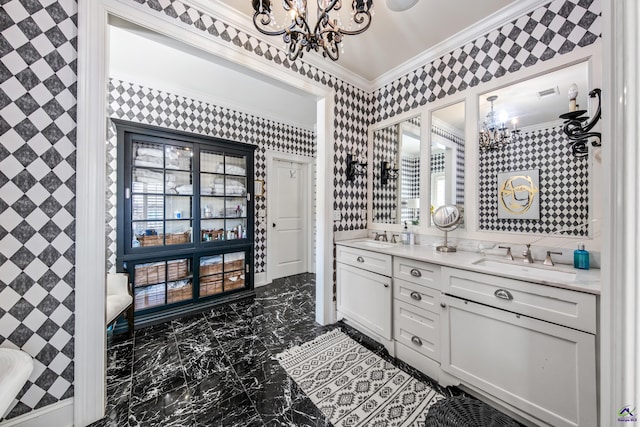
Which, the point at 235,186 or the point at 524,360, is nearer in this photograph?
the point at 524,360

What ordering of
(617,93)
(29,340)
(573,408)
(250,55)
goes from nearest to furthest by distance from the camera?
(617,93) < (573,408) < (29,340) < (250,55)

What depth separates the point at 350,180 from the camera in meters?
2.78

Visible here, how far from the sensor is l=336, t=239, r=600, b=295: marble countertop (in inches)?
47.3

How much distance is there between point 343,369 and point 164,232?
244cm

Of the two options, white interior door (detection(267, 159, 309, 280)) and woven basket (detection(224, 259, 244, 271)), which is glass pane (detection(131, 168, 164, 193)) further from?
white interior door (detection(267, 159, 309, 280))

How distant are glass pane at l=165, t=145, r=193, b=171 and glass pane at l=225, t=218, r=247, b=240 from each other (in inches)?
35.1

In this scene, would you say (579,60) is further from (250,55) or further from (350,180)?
(250,55)

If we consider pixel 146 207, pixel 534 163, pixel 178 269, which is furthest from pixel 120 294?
pixel 534 163

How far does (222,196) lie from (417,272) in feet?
8.51

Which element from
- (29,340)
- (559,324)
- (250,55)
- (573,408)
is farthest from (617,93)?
(29,340)

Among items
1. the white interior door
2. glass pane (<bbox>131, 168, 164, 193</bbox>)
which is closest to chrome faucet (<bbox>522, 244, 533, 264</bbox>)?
the white interior door

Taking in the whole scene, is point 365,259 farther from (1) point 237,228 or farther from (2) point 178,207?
(2) point 178,207

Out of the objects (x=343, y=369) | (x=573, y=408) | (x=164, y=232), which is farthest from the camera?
(x=164, y=232)

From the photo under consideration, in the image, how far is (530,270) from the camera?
1.56 metres
